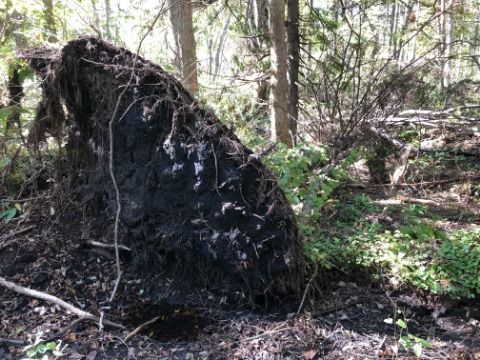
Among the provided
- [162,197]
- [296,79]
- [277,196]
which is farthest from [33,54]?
[296,79]

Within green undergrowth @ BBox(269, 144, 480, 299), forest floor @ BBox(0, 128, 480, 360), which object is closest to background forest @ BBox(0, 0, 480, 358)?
green undergrowth @ BBox(269, 144, 480, 299)

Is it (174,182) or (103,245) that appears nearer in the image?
(174,182)

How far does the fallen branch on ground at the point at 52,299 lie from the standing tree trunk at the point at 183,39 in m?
4.27

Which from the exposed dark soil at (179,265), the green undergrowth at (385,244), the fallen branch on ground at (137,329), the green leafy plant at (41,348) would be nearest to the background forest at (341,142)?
the green undergrowth at (385,244)

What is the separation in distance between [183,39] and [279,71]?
74.7 inches

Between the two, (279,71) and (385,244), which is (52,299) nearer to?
(385,244)

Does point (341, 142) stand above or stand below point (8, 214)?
above

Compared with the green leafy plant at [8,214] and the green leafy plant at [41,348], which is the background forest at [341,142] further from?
the green leafy plant at [41,348]

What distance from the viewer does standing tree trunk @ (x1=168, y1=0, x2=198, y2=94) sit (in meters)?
7.01

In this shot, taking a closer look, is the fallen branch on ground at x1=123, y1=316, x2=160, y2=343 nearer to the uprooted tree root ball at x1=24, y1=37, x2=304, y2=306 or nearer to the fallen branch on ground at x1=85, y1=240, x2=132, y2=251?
the uprooted tree root ball at x1=24, y1=37, x2=304, y2=306

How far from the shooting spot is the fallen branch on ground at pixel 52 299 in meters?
3.70

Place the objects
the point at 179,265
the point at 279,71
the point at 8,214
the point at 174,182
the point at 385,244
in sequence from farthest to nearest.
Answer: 1. the point at 279,71
2. the point at 8,214
3. the point at 385,244
4. the point at 179,265
5. the point at 174,182

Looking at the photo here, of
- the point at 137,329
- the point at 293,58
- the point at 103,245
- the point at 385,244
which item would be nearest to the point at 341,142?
the point at 385,244

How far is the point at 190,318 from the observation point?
390 centimetres
